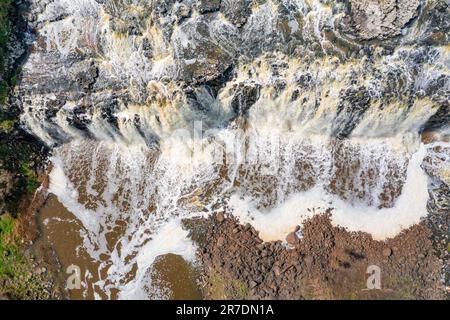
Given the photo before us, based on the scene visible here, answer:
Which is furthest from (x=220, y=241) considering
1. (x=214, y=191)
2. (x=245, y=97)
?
(x=245, y=97)

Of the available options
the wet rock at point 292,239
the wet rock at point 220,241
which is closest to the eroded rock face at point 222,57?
the wet rock at point 292,239

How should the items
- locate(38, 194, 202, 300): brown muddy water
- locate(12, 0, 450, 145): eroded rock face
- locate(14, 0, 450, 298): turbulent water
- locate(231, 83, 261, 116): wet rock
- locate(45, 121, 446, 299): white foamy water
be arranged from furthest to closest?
1. locate(45, 121, 446, 299): white foamy water
2. locate(38, 194, 202, 300): brown muddy water
3. locate(231, 83, 261, 116): wet rock
4. locate(14, 0, 450, 298): turbulent water
5. locate(12, 0, 450, 145): eroded rock face

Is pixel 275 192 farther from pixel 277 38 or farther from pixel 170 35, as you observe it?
pixel 170 35

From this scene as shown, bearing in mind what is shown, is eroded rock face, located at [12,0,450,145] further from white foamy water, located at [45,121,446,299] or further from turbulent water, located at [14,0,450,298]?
white foamy water, located at [45,121,446,299]

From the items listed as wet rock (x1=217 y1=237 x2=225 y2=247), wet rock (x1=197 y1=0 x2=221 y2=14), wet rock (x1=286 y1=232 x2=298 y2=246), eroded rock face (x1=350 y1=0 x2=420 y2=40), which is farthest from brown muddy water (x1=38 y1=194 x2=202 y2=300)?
eroded rock face (x1=350 y1=0 x2=420 y2=40)

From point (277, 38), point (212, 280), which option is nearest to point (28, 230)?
point (212, 280)

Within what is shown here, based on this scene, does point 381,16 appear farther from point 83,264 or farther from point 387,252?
point 83,264
